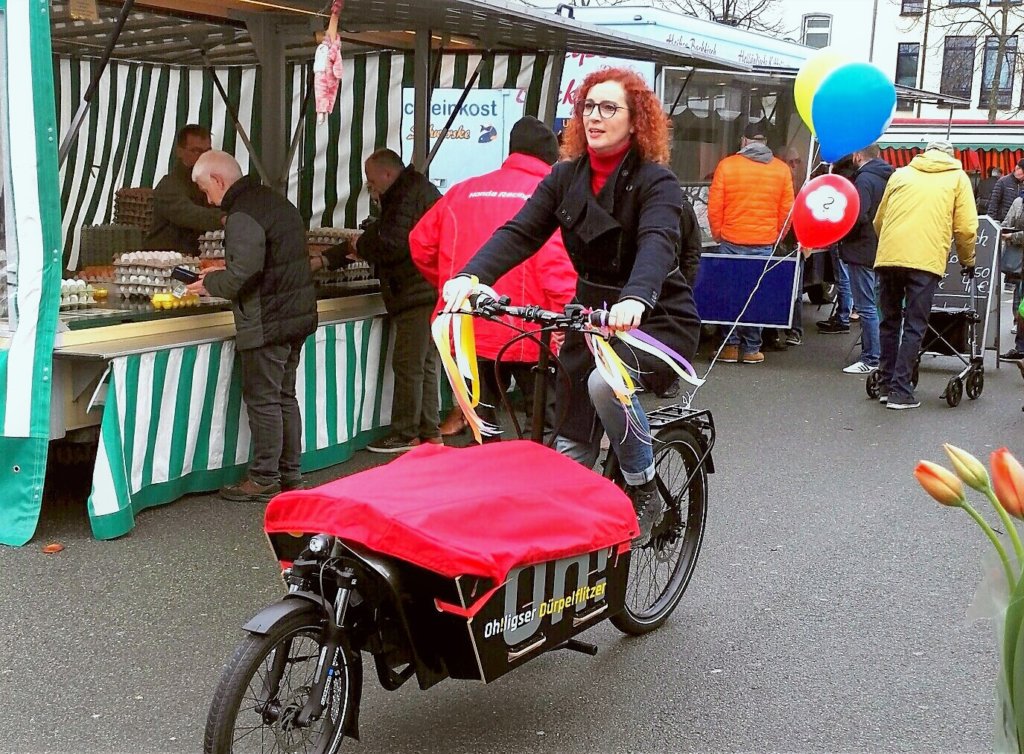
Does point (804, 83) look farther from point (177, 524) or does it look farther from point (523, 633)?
point (523, 633)

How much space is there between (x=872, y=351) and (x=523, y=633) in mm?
8116

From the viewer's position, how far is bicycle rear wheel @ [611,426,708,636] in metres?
4.16

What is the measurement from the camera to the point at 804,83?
6855 millimetres

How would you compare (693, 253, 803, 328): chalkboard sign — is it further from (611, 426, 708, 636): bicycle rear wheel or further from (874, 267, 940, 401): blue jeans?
(611, 426, 708, 636): bicycle rear wheel

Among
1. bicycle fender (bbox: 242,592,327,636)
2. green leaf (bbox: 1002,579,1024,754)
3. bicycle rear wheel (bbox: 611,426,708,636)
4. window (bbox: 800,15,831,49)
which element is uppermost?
window (bbox: 800,15,831,49)

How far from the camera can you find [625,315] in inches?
127

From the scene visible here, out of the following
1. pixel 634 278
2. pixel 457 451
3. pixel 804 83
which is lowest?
pixel 457 451

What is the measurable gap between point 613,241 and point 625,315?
63 cm

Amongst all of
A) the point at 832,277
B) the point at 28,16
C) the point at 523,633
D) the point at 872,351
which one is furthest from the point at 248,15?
the point at 832,277

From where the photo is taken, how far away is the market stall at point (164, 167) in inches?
198

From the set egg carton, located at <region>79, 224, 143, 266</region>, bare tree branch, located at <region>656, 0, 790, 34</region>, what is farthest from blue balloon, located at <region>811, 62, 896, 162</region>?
bare tree branch, located at <region>656, 0, 790, 34</region>

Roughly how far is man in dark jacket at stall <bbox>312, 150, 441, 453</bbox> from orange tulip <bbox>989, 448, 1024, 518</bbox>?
18.0 ft

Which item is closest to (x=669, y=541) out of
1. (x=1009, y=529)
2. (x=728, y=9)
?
(x=1009, y=529)

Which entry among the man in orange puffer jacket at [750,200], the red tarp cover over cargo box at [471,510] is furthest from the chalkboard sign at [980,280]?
the red tarp cover over cargo box at [471,510]
